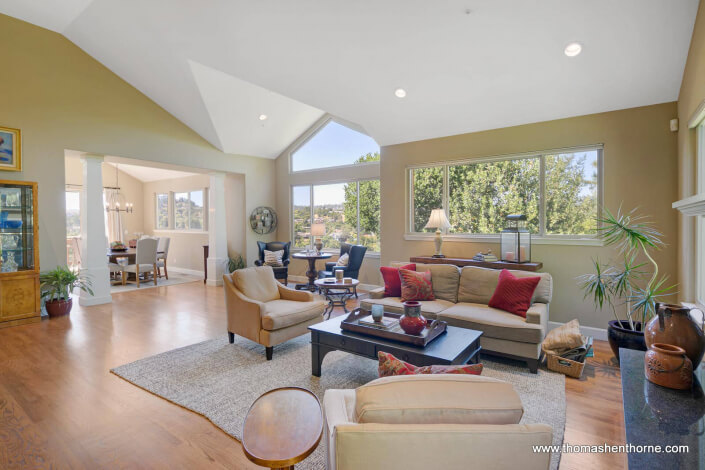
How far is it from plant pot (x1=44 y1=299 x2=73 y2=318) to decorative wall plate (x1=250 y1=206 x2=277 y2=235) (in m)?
3.63

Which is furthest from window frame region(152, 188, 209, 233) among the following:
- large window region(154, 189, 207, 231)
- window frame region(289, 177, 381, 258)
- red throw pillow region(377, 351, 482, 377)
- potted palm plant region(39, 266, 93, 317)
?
red throw pillow region(377, 351, 482, 377)

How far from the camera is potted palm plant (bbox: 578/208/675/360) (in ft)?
10.7

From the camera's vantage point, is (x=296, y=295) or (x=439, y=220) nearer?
(x=296, y=295)

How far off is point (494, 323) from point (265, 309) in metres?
2.19

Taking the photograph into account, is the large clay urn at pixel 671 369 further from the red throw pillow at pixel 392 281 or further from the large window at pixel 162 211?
the large window at pixel 162 211

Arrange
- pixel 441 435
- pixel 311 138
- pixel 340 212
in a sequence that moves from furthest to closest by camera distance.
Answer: pixel 311 138
pixel 340 212
pixel 441 435

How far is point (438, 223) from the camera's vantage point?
16.3 feet

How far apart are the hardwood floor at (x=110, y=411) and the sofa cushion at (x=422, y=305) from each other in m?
1.28

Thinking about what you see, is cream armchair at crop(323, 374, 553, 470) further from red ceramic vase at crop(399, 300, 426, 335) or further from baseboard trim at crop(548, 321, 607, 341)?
baseboard trim at crop(548, 321, 607, 341)

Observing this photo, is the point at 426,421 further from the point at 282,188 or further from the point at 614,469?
the point at 282,188

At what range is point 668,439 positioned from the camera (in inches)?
40.8

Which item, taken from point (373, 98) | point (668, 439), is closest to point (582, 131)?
point (373, 98)

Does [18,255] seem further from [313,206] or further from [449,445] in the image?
[449,445]

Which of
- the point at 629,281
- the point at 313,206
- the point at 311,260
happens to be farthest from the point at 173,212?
the point at 629,281
